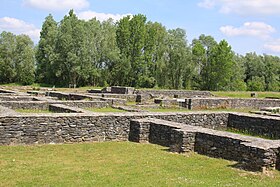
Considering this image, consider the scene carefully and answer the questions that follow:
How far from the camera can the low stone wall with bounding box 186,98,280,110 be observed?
27.2 m

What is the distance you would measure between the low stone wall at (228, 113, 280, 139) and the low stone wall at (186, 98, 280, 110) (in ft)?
30.9

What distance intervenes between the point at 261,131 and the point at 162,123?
5.22 m

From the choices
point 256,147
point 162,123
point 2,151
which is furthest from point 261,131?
point 2,151

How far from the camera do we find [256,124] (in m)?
16.4

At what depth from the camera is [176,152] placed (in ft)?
38.4

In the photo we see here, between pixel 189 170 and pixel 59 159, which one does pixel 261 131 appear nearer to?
pixel 189 170

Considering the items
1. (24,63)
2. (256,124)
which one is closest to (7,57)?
(24,63)

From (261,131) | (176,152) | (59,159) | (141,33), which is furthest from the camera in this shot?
(141,33)

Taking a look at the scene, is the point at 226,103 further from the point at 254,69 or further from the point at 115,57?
the point at 254,69

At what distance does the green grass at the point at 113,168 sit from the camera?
8258 millimetres

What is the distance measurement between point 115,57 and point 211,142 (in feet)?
169

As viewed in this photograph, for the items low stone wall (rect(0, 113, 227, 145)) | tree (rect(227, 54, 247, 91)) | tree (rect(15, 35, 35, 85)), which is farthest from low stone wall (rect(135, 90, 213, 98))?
tree (rect(15, 35, 35, 85))

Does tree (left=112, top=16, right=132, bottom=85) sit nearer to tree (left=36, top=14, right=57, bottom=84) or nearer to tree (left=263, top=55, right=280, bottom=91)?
tree (left=36, top=14, right=57, bottom=84)

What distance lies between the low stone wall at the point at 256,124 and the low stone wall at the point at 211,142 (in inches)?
187
